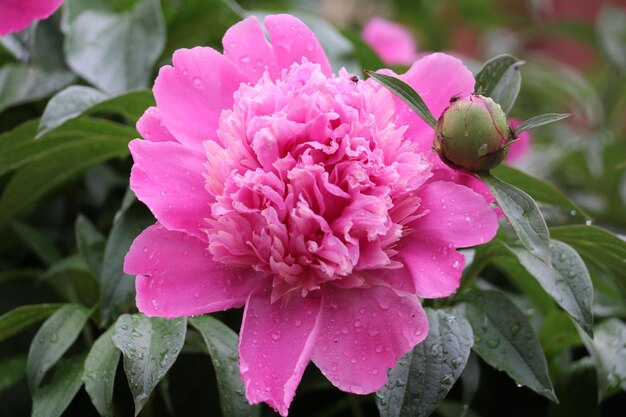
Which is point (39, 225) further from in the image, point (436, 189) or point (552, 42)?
point (552, 42)

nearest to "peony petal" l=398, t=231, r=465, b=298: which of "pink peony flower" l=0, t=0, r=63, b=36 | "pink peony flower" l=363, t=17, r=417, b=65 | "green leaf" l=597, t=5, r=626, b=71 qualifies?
"pink peony flower" l=0, t=0, r=63, b=36

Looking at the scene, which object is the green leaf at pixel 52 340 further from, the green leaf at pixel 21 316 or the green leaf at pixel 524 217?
the green leaf at pixel 524 217

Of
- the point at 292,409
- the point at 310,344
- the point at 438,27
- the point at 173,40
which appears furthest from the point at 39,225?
the point at 438,27

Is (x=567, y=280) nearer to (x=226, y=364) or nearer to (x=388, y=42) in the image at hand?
(x=226, y=364)

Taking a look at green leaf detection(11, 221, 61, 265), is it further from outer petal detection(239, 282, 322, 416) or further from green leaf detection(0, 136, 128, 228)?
outer petal detection(239, 282, 322, 416)

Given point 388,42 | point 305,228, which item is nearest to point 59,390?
point 305,228

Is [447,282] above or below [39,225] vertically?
above
